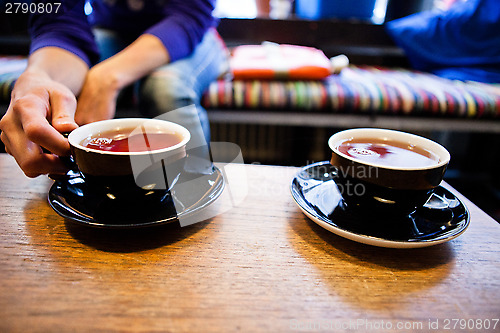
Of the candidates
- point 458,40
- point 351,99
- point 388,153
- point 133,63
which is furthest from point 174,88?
point 458,40

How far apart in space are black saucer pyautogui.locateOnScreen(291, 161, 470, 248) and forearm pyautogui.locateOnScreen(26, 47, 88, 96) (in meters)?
0.58

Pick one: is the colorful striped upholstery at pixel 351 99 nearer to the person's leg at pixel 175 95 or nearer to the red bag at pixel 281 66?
the red bag at pixel 281 66

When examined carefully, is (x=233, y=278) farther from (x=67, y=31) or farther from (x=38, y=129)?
(x=67, y=31)

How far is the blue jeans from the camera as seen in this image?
92cm

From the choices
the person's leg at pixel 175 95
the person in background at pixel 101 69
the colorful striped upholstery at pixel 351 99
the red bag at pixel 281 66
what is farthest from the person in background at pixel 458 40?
the person's leg at pixel 175 95

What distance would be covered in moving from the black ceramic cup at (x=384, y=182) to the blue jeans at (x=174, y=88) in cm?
41

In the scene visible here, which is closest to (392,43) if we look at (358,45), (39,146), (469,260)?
(358,45)

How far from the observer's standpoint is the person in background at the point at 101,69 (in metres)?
0.49

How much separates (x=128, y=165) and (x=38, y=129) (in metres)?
0.15

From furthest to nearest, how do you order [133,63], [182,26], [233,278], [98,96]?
[182,26] < [133,63] < [98,96] < [233,278]

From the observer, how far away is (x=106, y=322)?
12.1 inches

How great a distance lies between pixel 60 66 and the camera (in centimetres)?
77

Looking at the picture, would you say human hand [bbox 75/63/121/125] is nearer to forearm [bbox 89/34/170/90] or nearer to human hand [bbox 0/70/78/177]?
forearm [bbox 89/34/170/90]

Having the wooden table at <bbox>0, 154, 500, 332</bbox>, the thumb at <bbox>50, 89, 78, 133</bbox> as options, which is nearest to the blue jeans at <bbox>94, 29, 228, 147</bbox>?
the thumb at <bbox>50, 89, 78, 133</bbox>
